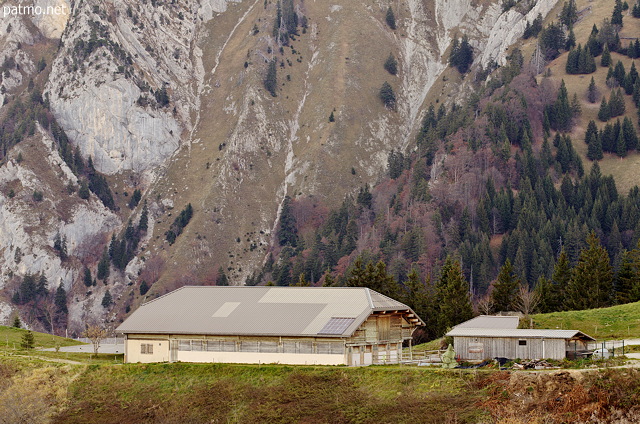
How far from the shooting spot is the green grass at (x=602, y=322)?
250 ft

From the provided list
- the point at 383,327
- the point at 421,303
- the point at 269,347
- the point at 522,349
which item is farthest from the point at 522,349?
the point at 421,303

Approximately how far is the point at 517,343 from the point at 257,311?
22.5m

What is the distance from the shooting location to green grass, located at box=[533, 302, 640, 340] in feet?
250

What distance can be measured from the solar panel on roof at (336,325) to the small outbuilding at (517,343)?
27.8 ft

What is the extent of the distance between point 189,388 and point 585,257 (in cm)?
5795

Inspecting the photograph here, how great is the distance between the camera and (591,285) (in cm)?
9956

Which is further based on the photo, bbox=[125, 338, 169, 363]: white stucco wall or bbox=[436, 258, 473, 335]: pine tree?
bbox=[436, 258, 473, 335]: pine tree

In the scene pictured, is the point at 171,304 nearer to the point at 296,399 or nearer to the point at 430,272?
the point at 296,399

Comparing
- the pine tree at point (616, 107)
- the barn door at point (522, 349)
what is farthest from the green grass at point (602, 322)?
the pine tree at point (616, 107)

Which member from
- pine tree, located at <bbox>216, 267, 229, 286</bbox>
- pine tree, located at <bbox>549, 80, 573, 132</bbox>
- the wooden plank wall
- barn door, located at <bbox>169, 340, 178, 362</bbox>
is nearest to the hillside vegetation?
barn door, located at <bbox>169, 340, 178, 362</bbox>

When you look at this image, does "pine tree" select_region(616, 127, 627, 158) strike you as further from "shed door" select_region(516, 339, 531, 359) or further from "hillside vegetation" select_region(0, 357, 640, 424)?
"hillside vegetation" select_region(0, 357, 640, 424)

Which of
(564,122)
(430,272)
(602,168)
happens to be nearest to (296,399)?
(430,272)

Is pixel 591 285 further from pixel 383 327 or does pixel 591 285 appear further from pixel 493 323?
pixel 383 327

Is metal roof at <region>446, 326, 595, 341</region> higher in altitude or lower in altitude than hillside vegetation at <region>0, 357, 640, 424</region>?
higher
